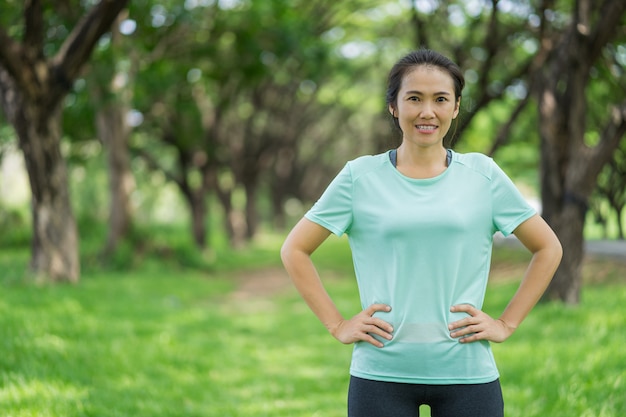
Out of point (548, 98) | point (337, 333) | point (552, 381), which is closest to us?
point (337, 333)

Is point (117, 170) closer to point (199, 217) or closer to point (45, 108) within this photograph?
point (45, 108)

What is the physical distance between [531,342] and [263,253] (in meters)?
20.2

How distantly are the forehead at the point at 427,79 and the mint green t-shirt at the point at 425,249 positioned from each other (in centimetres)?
25

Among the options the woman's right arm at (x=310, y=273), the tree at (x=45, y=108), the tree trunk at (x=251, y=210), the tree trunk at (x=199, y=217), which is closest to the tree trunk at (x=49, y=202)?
the tree at (x=45, y=108)

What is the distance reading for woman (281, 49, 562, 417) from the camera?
2473 mm

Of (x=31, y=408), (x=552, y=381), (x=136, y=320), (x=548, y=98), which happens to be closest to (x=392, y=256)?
(x=31, y=408)

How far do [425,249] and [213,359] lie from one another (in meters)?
5.59

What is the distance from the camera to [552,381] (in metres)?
5.71

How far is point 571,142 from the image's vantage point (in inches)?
383

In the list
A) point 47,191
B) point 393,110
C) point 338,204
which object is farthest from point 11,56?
point 338,204

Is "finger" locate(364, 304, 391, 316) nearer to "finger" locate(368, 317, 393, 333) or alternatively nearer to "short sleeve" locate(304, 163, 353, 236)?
"finger" locate(368, 317, 393, 333)

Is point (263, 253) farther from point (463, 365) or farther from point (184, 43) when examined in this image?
point (463, 365)

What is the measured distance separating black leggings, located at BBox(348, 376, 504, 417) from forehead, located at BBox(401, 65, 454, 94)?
0.95 m

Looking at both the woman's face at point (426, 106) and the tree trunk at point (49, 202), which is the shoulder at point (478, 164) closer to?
the woman's face at point (426, 106)
